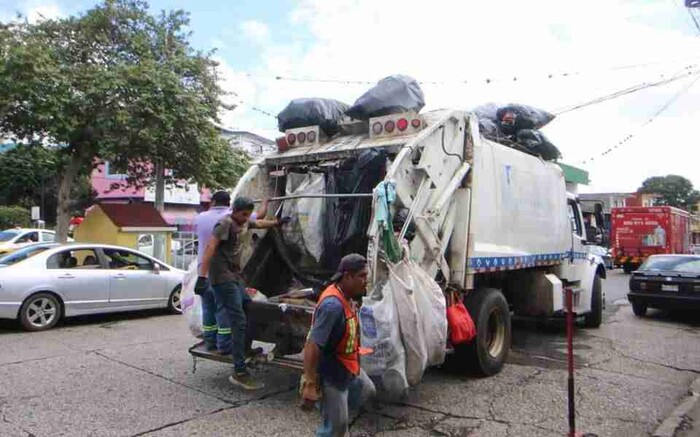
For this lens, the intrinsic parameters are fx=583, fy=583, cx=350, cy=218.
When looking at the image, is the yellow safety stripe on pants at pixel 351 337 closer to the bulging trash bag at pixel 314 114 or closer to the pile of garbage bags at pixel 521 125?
the bulging trash bag at pixel 314 114

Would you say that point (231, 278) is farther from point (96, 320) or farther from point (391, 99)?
point (96, 320)

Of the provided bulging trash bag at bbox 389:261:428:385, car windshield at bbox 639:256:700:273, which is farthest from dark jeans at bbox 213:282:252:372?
car windshield at bbox 639:256:700:273

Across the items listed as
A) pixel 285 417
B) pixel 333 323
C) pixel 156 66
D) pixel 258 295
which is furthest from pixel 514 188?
pixel 156 66

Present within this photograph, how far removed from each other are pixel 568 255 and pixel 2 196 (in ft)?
119

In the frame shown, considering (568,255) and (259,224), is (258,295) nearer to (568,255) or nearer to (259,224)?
(259,224)

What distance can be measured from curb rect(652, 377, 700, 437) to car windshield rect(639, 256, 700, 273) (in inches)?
236

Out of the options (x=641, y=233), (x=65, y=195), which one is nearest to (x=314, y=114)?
(x=65, y=195)

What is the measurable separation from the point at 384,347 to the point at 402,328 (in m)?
0.23

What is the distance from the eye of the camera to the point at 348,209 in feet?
20.4

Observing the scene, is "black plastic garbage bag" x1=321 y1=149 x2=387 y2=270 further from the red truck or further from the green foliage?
the green foliage

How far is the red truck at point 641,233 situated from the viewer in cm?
2484

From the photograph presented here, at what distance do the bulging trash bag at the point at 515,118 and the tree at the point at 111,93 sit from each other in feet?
28.8

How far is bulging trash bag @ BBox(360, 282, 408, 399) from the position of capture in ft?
14.9

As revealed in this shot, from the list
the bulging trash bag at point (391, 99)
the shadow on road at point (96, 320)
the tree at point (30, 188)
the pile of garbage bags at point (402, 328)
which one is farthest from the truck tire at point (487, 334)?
the tree at point (30, 188)
